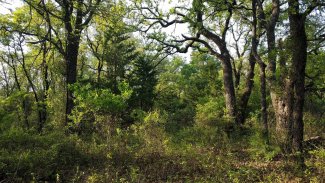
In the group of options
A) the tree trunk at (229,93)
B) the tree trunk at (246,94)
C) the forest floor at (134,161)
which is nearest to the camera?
the forest floor at (134,161)

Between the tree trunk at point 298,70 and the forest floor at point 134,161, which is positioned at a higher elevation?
the tree trunk at point 298,70

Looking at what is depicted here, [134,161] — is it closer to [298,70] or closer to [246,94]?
[298,70]

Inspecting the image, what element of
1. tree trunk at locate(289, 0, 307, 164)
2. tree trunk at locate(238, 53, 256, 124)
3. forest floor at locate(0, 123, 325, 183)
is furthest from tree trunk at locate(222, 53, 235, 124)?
tree trunk at locate(289, 0, 307, 164)

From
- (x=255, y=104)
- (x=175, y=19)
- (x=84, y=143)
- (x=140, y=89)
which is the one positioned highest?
(x=175, y=19)

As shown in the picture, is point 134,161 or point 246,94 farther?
point 246,94

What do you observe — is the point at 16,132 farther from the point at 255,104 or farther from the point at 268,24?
the point at 255,104

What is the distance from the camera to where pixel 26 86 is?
32.3 metres

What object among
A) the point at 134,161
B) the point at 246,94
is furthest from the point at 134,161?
the point at 246,94

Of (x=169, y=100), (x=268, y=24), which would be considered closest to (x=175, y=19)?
(x=268, y=24)

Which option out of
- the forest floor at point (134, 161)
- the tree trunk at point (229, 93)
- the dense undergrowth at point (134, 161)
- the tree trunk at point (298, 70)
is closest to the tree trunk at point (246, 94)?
the tree trunk at point (229, 93)

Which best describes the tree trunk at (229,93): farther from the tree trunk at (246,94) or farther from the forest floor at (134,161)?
the forest floor at (134,161)

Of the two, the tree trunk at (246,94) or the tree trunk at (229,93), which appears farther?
the tree trunk at (246,94)

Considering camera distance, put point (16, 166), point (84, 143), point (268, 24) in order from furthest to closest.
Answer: point (268, 24) → point (84, 143) → point (16, 166)

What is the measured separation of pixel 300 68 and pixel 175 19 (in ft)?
29.1
